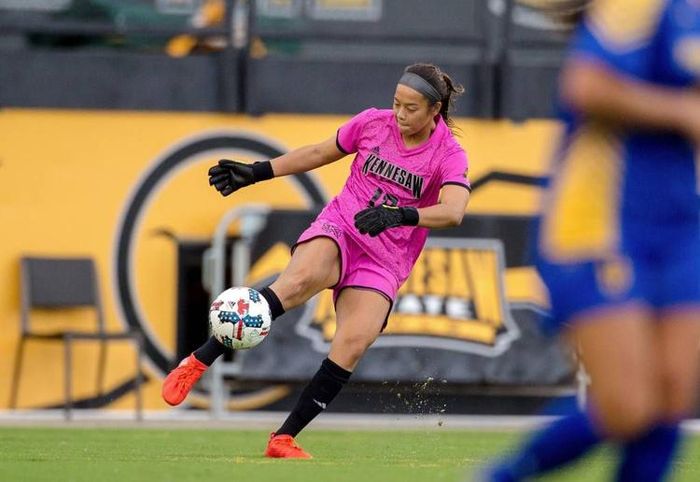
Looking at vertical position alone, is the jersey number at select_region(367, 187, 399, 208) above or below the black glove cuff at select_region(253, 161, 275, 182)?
below

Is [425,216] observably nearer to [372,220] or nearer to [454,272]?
[372,220]

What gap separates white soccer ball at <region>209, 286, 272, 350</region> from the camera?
8.52 m

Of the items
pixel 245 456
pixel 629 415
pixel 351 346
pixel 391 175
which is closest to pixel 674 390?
pixel 629 415

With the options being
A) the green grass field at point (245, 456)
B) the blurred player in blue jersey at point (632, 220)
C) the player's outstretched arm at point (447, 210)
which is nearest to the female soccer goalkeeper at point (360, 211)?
the player's outstretched arm at point (447, 210)

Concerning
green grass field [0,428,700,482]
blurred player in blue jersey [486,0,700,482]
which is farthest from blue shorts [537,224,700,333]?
green grass field [0,428,700,482]

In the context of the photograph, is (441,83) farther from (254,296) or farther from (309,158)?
(254,296)

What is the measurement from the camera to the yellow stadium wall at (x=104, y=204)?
45.6 feet

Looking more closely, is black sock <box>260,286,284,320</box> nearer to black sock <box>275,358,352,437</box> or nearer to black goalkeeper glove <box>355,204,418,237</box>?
black sock <box>275,358,352,437</box>

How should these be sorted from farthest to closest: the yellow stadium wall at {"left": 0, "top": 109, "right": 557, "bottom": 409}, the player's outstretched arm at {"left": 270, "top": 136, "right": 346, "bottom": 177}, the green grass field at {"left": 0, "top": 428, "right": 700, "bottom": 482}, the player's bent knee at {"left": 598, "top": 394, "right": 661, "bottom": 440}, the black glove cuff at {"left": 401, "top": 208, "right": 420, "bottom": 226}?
the yellow stadium wall at {"left": 0, "top": 109, "right": 557, "bottom": 409} → the player's outstretched arm at {"left": 270, "top": 136, "right": 346, "bottom": 177} → the black glove cuff at {"left": 401, "top": 208, "right": 420, "bottom": 226} → the green grass field at {"left": 0, "top": 428, "right": 700, "bottom": 482} → the player's bent knee at {"left": 598, "top": 394, "right": 661, "bottom": 440}

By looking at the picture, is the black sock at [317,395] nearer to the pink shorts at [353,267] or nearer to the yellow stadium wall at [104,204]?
the pink shorts at [353,267]

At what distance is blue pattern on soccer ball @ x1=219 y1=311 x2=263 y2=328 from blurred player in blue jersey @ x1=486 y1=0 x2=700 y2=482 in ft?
13.9

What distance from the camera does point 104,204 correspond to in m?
14.1

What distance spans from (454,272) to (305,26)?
245 cm

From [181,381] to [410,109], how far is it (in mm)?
1740
